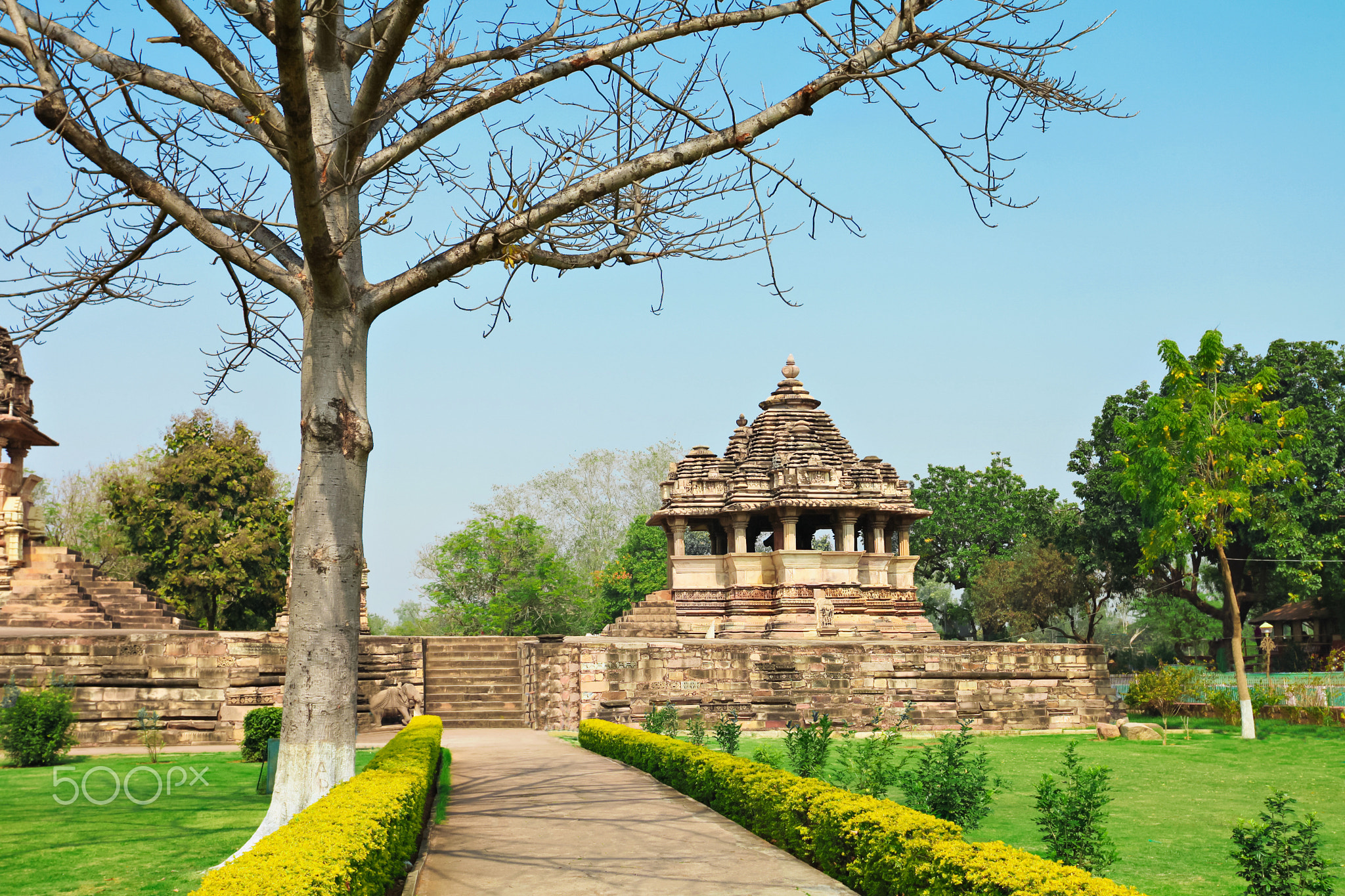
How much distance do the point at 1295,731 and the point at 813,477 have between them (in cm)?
1138

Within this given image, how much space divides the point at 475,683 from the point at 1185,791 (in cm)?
1231

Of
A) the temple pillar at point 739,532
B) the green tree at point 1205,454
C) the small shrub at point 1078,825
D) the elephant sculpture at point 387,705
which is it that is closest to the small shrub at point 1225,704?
the green tree at point 1205,454

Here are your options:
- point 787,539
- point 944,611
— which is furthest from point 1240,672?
point 944,611

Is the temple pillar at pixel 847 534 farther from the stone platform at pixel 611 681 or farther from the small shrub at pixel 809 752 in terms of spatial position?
the small shrub at pixel 809 752

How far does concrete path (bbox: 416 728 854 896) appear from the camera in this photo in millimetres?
5840

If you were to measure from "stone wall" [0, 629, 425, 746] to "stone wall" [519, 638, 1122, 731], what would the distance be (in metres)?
4.49

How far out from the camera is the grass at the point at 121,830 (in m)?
6.10

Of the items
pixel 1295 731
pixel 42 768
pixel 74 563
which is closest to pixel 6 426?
pixel 74 563

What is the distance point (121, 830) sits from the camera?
Answer: 7781mm

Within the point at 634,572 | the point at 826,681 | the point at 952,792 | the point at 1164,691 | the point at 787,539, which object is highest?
the point at 787,539

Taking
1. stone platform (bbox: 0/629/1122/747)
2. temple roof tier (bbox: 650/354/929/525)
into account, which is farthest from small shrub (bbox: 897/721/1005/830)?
temple roof tier (bbox: 650/354/929/525)

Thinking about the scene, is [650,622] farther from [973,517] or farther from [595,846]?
[973,517]

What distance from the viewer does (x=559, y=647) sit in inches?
674

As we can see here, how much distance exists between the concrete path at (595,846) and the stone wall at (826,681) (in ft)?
17.2
